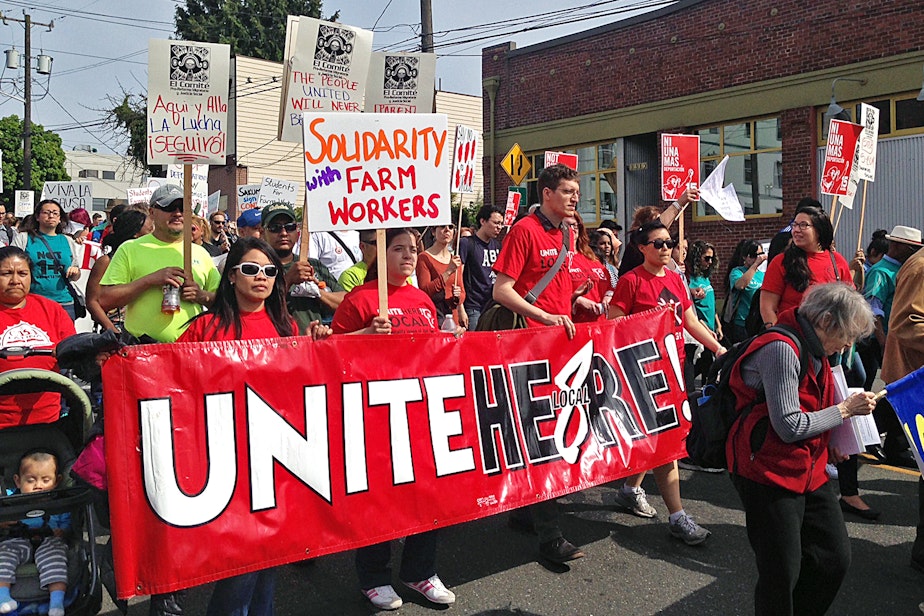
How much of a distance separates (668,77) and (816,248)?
15234mm

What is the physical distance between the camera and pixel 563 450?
15.2 ft

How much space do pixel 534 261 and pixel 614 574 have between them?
1786 millimetres

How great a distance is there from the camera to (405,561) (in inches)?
170

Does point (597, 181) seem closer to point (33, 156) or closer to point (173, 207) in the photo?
point (173, 207)

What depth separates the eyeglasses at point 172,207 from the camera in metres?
4.83

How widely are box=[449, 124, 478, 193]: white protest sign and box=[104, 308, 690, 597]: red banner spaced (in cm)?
419

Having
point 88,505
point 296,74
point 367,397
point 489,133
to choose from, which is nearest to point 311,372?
point 367,397

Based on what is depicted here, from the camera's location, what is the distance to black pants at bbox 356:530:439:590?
13.8 ft

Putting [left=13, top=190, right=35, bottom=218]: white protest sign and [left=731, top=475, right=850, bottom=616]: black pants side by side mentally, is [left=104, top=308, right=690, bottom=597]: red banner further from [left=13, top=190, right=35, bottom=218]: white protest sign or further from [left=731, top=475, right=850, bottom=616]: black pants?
[left=13, top=190, right=35, bottom=218]: white protest sign

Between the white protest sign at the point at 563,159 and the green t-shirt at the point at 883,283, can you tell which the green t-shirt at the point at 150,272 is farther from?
the white protest sign at the point at 563,159

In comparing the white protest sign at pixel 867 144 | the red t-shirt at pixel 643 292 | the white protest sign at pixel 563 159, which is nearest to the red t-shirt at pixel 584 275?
the red t-shirt at pixel 643 292

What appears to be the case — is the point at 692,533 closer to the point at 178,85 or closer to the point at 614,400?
the point at 614,400

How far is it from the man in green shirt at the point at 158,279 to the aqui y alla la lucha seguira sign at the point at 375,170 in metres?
0.88

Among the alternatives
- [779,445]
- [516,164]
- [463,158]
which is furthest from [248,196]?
[779,445]
